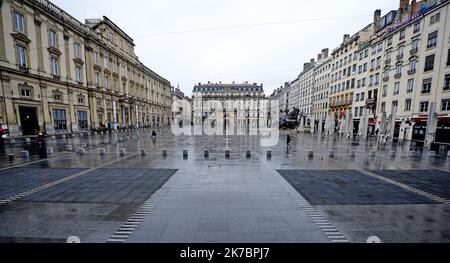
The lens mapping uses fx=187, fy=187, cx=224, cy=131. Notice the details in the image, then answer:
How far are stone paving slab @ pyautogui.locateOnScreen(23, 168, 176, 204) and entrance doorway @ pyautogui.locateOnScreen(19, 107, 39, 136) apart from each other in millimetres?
26426

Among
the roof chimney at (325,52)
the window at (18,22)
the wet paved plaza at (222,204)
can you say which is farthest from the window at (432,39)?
Answer: the window at (18,22)

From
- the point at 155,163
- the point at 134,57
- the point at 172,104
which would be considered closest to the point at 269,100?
the point at 172,104

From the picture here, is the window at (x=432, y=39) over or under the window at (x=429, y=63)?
over

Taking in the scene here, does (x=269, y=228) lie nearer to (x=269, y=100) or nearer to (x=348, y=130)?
(x=348, y=130)

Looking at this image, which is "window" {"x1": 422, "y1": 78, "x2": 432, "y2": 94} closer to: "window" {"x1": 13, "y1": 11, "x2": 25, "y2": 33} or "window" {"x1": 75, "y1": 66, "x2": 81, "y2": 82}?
"window" {"x1": 13, "y1": 11, "x2": 25, "y2": 33}

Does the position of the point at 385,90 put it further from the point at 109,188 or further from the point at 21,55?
the point at 21,55

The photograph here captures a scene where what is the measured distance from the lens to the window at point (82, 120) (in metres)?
36.5

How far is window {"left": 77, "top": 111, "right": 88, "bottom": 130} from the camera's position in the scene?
3650 centimetres

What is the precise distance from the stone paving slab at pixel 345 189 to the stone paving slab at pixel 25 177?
39.3 ft

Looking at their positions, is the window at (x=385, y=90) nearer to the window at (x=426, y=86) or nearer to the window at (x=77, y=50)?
the window at (x=426, y=86)

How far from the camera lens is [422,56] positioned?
26734mm
